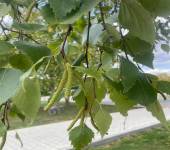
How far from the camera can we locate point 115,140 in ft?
18.5

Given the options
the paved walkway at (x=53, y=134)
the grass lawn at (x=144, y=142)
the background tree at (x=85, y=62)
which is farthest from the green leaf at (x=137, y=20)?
the grass lawn at (x=144, y=142)

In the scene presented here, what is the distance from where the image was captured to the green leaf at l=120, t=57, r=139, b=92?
50 cm

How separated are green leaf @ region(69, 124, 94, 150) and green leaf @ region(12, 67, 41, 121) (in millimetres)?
148

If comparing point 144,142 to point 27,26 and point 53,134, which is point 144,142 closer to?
point 53,134

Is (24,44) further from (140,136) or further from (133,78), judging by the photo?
(140,136)

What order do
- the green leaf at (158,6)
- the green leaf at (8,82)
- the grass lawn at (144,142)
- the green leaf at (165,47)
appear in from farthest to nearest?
the grass lawn at (144,142) < the green leaf at (165,47) < the green leaf at (158,6) < the green leaf at (8,82)

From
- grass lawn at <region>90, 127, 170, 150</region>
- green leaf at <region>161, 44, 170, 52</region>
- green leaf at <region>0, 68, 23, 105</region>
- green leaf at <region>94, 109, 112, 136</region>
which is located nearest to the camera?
green leaf at <region>0, 68, 23, 105</region>

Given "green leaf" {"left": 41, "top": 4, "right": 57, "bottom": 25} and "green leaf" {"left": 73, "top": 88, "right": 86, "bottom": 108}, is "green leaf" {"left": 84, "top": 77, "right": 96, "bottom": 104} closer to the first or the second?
"green leaf" {"left": 73, "top": 88, "right": 86, "bottom": 108}

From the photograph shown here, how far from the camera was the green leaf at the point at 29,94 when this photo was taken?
0.39 meters

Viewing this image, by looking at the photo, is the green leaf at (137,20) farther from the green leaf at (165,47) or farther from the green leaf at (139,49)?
the green leaf at (165,47)

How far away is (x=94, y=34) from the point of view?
0.63 meters

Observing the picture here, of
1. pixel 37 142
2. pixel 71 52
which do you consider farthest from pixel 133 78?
pixel 37 142

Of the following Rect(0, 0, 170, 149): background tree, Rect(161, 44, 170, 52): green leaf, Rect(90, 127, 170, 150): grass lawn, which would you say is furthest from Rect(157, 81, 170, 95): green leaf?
Rect(90, 127, 170, 150): grass lawn

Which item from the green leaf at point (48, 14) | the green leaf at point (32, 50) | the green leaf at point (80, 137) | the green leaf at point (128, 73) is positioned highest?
the green leaf at point (48, 14)
